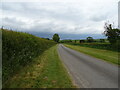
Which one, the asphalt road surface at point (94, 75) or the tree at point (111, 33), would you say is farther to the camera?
the tree at point (111, 33)

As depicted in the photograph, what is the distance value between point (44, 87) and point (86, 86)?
179cm

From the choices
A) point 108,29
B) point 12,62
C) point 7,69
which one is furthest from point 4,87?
point 108,29

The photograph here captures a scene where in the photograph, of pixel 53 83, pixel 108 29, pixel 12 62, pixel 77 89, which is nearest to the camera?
pixel 77 89

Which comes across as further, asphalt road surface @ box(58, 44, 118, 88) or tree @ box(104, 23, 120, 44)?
tree @ box(104, 23, 120, 44)

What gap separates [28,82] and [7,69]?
1.11 metres

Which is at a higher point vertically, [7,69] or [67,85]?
[7,69]

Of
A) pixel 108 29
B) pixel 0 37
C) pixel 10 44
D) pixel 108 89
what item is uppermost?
pixel 108 29

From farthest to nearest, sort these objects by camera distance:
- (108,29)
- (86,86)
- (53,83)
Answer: (108,29) < (53,83) < (86,86)

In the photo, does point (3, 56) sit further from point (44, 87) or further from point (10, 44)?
point (44, 87)

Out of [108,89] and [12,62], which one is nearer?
[108,89]

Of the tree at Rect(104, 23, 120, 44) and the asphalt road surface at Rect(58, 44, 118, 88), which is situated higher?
the tree at Rect(104, 23, 120, 44)

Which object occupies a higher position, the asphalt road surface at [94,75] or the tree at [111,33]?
the tree at [111,33]

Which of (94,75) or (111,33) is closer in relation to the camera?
(94,75)

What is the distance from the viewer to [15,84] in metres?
4.41
